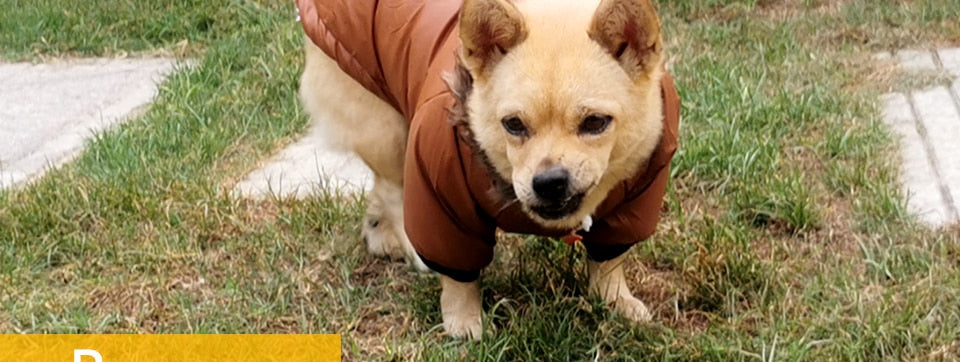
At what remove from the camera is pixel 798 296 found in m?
3.48

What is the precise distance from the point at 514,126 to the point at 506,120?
2cm

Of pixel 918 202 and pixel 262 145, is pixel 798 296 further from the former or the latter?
pixel 262 145

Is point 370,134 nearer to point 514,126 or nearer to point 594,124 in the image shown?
point 514,126

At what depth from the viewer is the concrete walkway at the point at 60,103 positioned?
16.7 feet

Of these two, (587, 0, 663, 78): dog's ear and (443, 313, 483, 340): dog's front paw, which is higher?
(587, 0, 663, 78): dog's ear

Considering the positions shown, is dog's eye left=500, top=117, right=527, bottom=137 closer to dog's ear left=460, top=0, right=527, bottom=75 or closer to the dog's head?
the dog's head

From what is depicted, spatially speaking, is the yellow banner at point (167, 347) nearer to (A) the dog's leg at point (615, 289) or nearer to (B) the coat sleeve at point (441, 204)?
Result: (B) the coat sleeve at point (441, 204)

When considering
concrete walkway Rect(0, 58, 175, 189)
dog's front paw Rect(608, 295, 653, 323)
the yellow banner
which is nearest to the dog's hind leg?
the yellow banner

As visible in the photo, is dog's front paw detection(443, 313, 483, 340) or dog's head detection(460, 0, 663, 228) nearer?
dog's head detection(460, 0, 663, 228)

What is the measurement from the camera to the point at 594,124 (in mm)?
2816

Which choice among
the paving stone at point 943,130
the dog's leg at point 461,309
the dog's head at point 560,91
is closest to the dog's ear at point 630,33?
the dog's head at point 560,91

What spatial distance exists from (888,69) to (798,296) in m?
2.31

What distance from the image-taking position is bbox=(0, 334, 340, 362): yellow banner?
10.9ft

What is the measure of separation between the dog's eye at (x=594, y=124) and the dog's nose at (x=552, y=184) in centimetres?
11
